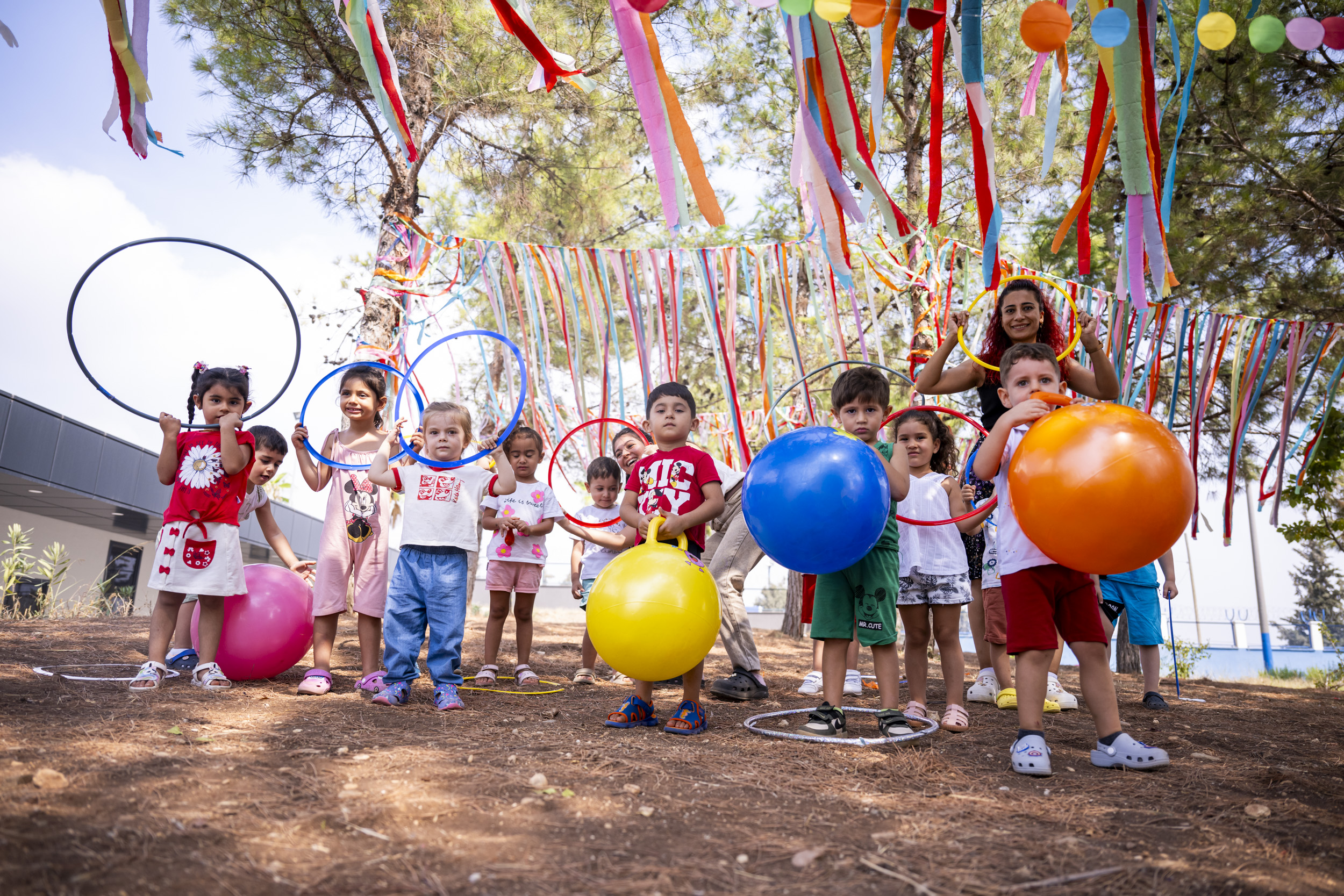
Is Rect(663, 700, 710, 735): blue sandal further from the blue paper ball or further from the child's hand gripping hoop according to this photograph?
the blue paper ball

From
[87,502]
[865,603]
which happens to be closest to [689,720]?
[865,603]

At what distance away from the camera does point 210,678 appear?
345 cm

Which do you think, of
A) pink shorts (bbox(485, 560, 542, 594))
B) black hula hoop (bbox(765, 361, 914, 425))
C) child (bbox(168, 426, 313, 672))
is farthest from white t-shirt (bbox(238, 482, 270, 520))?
black hula hoop (bbox(765, 361, 914, 425))

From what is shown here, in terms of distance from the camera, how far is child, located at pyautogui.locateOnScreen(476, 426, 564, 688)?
439cm

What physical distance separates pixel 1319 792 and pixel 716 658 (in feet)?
13.2

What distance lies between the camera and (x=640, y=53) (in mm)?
2576

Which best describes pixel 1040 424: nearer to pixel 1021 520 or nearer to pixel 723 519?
pixel 1021 520

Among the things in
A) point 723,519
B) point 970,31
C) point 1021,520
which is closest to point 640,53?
point 970,31

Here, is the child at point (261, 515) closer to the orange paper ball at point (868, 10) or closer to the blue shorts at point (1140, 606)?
the orange paper ball at point (868, 10)

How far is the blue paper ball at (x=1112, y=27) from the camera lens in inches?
91.0

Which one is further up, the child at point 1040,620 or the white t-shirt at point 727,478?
the white t-shirt at point 727,478

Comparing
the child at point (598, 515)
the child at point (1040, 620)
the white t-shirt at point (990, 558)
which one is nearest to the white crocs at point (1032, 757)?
the child at point (1040, 620)

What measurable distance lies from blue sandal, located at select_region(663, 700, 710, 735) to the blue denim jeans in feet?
3.38

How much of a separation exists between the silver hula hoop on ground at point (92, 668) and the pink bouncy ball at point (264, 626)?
168 mm
